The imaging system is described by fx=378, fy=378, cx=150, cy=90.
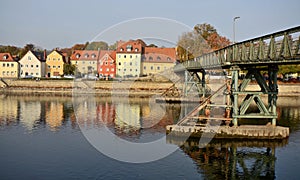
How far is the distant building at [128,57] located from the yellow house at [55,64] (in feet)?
53.4

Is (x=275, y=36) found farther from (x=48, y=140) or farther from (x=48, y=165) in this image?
(x=48, y=140)

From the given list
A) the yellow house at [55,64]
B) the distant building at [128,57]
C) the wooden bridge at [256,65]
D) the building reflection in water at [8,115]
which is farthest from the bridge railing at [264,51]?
the yellow house at [55,64]

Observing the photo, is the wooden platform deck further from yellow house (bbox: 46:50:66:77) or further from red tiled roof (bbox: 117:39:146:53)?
yellow house (bbox: 46:50:66:77)

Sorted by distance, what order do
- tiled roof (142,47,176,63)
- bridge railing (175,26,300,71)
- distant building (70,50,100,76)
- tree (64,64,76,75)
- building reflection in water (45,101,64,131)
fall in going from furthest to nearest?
distant building (70,50,100,76) < tree (64,64,76,75) < tiled roof (142,47,176,63) < building reflection in water (45,101,64,131) < bridge railing (175,26,300,71)

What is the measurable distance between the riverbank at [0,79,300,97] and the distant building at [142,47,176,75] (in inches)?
393

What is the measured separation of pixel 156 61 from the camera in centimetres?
9131

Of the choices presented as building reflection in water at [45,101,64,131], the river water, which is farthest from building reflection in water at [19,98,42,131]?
building reflection in water at [45,101,64,131]

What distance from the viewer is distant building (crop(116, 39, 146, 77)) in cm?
9419

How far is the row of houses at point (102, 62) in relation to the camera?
91812mm

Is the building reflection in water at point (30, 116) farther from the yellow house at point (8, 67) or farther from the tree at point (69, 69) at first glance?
the yellow house at point (8, 67)

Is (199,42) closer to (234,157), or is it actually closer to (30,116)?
(30,116)

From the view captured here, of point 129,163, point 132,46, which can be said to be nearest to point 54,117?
point 129,163

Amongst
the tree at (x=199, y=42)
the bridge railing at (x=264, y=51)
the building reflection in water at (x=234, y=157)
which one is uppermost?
the tree at (x=199, y=42)

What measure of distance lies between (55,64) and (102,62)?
14.3 m
